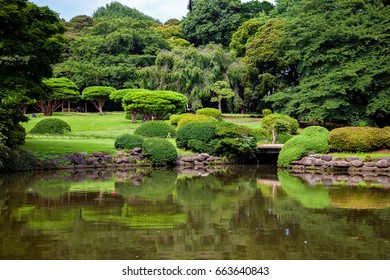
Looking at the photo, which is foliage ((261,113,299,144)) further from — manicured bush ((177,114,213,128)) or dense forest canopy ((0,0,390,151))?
dense forest canopy ((0,0,390,151))

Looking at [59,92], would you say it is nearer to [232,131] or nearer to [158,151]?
[158,151]

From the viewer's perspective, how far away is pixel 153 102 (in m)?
32.9

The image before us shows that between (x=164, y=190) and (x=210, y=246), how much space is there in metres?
6.36

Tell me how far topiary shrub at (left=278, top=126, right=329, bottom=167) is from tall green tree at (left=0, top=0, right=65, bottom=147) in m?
10.4

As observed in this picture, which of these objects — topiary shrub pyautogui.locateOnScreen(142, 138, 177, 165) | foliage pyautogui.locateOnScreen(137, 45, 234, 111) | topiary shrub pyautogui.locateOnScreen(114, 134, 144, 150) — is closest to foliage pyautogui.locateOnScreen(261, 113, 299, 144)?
topiary shrub pyautogui.locateOnScreen(142, 138, 177, 165)

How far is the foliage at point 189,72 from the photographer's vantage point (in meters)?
39.0

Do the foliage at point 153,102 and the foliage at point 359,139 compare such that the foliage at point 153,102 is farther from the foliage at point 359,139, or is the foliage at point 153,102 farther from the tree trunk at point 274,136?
the foliage at point 359,139

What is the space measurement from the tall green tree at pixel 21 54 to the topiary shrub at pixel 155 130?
7.01m

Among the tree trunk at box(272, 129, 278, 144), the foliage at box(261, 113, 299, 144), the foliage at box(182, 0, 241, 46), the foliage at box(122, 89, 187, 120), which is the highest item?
the foliage at box(182, 0, 241, 46)

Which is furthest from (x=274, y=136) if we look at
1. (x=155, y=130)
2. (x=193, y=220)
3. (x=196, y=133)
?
(x=193, y=220)

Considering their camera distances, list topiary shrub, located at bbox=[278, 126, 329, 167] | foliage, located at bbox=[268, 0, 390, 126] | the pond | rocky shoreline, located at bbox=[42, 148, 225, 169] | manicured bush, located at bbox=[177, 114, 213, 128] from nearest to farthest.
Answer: the pond → rocky shoreline, located at bbox=[42, 148, 225, 169] → topiary shrub, located at bbox=[278, 126, 329, 167] → manicured bush, located at bbox=[177, 114, 213, 128] → foliage, located at bbox=[268, 0, 390, 126]

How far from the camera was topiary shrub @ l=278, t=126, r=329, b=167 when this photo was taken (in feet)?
66.6

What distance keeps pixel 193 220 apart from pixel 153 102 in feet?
81.8

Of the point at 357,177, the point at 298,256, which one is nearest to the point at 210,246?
the point at 298,256
